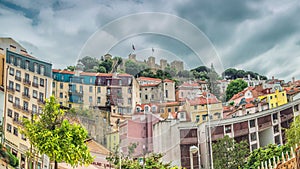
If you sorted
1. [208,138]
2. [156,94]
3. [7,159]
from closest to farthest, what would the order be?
[156,94], [7,159], [208,138]

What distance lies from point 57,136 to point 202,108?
5.05 feet

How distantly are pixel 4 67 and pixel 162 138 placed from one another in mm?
1950

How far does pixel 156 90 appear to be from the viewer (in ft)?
11.3

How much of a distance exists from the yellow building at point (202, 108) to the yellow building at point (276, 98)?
713 millimetres

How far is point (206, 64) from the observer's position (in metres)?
3.64

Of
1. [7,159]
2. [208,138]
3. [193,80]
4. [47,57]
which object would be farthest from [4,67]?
[208,138]

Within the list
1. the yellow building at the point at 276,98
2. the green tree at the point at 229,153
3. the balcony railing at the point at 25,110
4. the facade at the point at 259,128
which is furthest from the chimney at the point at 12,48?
the yellow building at the point at 276,98

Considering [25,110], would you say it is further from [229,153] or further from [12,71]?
[229,153]

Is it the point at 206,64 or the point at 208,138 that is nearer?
the point at 206,64

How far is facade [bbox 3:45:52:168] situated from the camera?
4156 mm

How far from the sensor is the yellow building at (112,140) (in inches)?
155

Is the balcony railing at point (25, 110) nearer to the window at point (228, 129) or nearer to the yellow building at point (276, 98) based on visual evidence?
the window at point (228, 129)

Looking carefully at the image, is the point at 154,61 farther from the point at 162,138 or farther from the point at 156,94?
the point at 162,138

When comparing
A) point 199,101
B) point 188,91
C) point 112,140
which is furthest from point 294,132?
point 112,140
